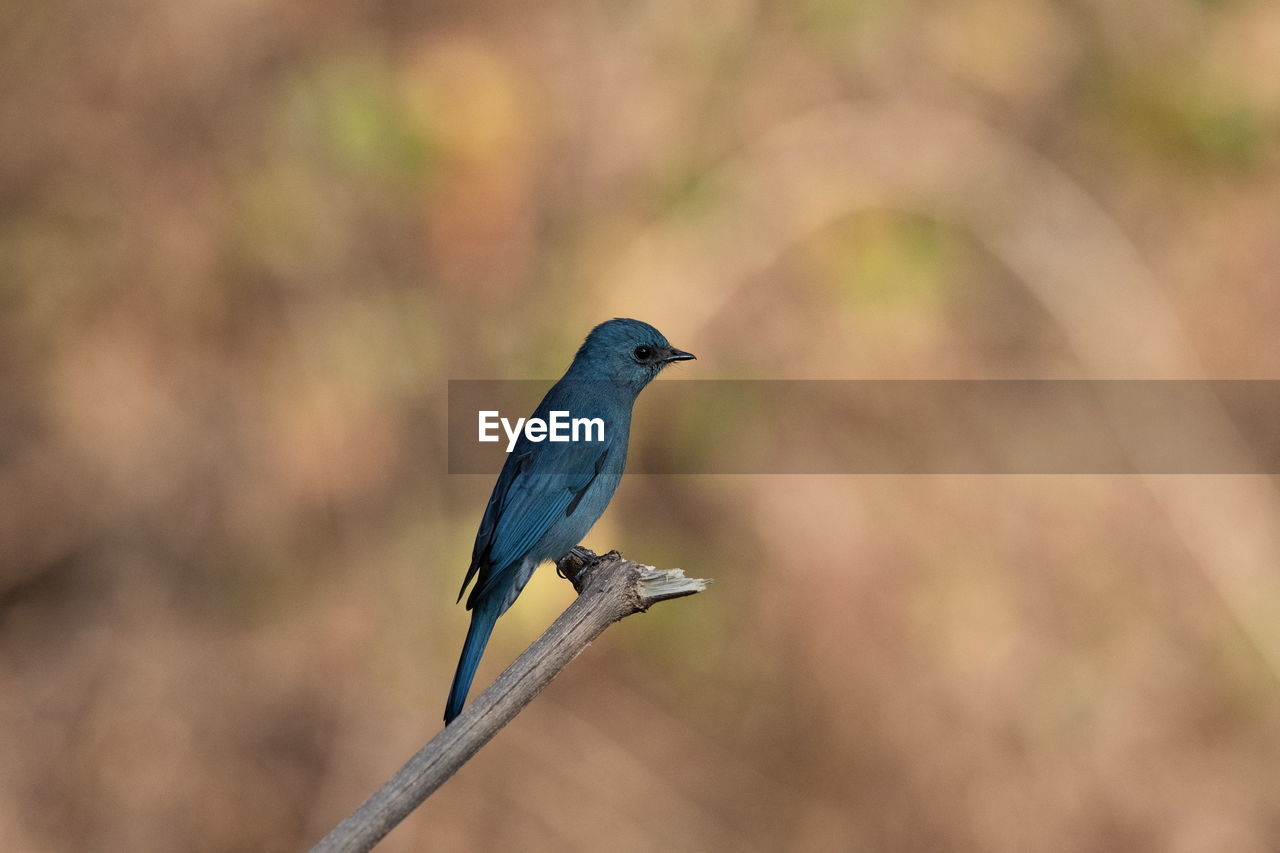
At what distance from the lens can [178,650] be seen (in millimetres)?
6383

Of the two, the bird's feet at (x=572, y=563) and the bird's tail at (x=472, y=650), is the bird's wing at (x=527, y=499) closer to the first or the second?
the bird's tail at (x=472, y=650)

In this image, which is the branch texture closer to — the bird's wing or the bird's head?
the bird's wing

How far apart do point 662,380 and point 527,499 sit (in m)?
3.41

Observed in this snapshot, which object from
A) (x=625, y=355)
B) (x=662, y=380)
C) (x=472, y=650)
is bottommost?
(x=472, y=650)

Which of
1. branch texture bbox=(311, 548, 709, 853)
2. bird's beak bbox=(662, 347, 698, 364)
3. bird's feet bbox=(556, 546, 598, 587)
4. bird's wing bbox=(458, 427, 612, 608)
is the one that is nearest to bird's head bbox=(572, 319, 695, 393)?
bird's beak bbox=(662, 347, 698, 364)

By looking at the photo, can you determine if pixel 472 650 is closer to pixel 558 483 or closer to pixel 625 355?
pixel 558 483

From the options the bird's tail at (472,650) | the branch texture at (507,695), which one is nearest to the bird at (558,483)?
the bird's tail at (472,650)

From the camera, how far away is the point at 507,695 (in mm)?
2129

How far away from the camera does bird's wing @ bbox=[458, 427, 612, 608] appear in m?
3.26

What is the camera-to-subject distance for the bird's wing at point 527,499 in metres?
3.26

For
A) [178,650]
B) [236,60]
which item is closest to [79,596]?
[178,650]

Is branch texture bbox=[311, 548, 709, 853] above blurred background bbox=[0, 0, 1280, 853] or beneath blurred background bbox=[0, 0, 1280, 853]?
beneath

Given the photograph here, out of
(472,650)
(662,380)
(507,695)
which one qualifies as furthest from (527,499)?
(662,380)

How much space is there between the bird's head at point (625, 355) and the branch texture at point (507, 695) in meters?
1.27
